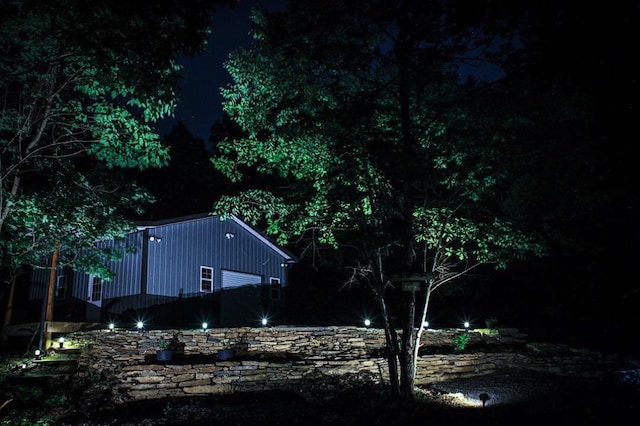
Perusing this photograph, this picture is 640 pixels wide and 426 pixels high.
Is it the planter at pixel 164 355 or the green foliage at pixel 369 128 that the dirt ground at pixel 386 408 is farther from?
the green foliage at pixel 369 128

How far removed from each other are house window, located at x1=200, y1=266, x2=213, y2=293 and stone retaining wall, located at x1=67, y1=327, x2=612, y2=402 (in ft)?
19.2

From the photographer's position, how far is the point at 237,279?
65.0ft

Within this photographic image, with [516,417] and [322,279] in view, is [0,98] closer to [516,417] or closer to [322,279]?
[516,417]

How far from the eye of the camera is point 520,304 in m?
21.5

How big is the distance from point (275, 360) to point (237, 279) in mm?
8974

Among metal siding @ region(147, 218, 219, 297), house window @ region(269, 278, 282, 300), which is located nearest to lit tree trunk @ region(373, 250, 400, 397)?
metal siding @ region(147, 218, 219, 297)

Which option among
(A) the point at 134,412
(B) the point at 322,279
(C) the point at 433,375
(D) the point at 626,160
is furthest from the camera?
(B) the point at 322,279

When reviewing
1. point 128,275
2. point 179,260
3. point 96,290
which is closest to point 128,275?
point 128,275

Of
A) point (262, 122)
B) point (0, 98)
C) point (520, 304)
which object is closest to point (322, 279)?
point (520, 304)

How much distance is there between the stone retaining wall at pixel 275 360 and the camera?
970 centimetres

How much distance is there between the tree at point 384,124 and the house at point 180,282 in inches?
329

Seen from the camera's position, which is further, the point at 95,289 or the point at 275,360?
the point at 95,289

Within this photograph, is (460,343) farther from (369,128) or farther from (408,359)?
(369,128)

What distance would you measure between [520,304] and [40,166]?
20.5 m
